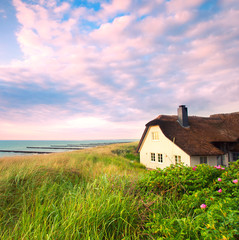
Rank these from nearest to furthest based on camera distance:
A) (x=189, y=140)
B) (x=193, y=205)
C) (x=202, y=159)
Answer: (x=193, y=205), (x=202, y=159), (x=189, y=140)

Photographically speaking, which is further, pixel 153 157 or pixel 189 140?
pixel 153 157

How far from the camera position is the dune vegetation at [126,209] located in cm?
221

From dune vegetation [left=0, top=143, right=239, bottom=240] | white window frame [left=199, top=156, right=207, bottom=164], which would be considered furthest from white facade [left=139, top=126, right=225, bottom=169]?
dune vegetation [left=0, top=143, right=239, bottom=240]

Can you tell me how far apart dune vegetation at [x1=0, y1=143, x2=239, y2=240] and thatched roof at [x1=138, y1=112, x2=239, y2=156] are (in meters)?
12.6

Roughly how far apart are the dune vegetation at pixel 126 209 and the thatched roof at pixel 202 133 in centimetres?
1259

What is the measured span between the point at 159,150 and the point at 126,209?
1648cm

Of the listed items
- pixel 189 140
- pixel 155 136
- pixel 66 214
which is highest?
pixel 155 136

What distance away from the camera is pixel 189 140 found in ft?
57.0

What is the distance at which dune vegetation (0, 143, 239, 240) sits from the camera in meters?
2.21

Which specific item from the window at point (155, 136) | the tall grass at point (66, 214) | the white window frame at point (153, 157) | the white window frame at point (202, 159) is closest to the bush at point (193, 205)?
the tall grass at point (66, 214)

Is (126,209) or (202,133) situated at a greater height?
(202,133)

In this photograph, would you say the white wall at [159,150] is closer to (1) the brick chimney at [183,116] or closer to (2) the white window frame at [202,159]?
(2) the white window frame at [202,159]

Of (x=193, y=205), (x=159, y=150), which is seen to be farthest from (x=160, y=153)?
(x=193, y=205)

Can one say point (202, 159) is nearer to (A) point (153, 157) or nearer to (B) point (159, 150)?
(B) point (159, 150)
